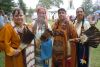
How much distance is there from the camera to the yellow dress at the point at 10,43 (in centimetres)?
752

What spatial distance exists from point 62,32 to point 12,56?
3.92 feet

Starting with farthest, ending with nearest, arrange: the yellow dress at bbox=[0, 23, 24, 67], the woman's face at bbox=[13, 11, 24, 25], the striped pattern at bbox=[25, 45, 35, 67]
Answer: the striped pattern at bbox=[25, 45, 35, 67] → the woman's face at bbox=[13, 11, 24, 25] → the yellow dress at bbox=[0, 23, 24, 67]

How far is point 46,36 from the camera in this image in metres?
8.08

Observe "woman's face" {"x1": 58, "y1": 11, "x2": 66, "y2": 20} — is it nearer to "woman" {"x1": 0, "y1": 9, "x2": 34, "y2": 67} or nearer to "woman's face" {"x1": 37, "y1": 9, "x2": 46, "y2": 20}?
"woman's face" {"x1": 37, "y1": 9, "x2": 46, "y2": 20}

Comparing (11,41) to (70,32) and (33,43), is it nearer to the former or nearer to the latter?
(33,43)

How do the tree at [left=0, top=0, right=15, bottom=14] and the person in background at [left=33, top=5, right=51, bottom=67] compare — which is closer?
the person in background at [left=33, top=5, right=51, bottom=67]

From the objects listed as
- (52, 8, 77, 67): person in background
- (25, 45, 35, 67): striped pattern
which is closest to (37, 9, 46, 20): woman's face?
(52, 8, 77, 67): person in background

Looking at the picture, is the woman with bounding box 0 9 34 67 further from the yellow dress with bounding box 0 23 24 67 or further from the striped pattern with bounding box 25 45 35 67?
the striped pattern with bounding box 25 45 35 67

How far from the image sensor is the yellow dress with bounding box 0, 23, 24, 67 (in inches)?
296

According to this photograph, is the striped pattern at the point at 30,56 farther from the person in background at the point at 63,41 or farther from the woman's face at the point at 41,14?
the woman's face at the point at 41,14

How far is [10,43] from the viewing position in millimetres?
7609

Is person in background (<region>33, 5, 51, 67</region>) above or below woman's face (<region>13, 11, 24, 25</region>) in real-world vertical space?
below

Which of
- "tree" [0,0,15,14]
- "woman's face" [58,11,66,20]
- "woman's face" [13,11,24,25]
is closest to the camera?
"woman's face" [13,11,24,25]

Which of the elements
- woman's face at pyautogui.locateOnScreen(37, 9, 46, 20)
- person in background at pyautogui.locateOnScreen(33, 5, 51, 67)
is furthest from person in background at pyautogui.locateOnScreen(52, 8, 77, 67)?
woman's face at pyautogui.locateOnScreen(37, 9, 46, 20)
